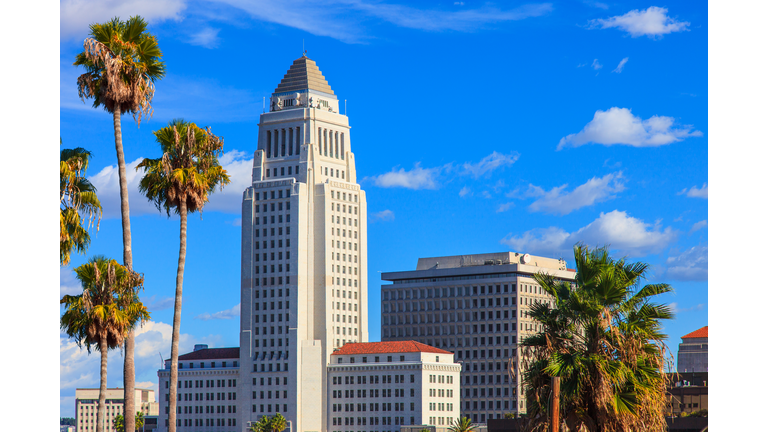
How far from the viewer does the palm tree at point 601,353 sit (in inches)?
1226

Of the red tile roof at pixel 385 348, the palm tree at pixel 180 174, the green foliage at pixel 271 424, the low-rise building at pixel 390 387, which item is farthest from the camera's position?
the green foliage at pixel 271 424

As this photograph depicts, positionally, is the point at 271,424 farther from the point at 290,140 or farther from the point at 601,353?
the point at 601,353

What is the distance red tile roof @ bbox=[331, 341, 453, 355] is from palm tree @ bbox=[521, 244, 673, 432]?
14764 cm

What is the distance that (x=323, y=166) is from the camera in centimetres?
19562

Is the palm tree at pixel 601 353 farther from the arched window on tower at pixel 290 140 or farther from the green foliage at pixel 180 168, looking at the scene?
the arched window on tower at pixel 290 140

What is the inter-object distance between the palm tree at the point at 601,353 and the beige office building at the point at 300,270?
154411 mm

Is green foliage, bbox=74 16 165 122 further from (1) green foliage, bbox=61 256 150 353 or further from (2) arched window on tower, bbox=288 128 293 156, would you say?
(2) arched window on tower, bbox=288 128 293 156

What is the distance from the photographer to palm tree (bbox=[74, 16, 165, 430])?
133 feet

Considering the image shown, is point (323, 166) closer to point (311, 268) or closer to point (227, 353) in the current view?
point (311, 268)

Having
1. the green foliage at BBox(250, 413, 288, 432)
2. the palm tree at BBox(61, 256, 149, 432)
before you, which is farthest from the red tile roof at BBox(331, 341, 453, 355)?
the palm tree at BBox(61, 256, 149, 432)

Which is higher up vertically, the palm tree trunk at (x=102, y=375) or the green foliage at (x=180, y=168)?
the green foliage at (x=180, y=168)

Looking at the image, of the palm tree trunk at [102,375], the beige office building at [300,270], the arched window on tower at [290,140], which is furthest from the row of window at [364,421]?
the palm tree trunk at [102,375]
